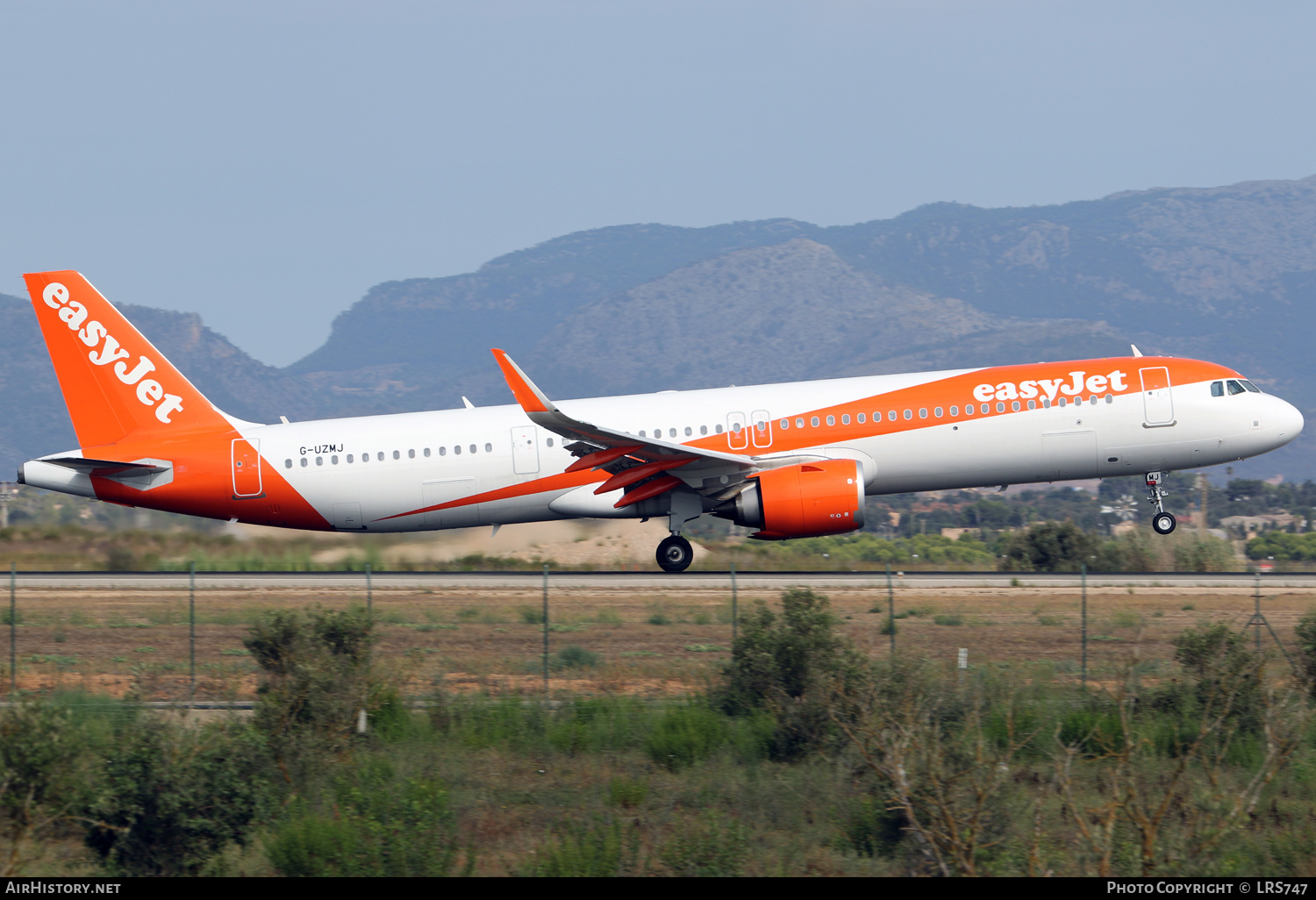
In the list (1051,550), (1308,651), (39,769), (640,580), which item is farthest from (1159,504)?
(39,769)

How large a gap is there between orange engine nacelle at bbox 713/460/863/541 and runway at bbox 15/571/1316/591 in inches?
53.4

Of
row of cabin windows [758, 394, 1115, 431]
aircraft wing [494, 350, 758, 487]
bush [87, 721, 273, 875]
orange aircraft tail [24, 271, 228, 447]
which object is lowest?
bush [87, 721, 273, 875]

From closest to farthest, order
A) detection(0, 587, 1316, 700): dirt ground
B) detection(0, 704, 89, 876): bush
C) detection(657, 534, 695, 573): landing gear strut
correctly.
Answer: detection(0, 704, 89, 876): bush
detection(0, 587, 1316, 700): dirt ground
detection(657, 534, 695, 573): landing gear strut

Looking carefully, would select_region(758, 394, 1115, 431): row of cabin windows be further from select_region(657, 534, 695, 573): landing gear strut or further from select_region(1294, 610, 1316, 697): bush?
select_region(1294, 610, 1316, 697): bush

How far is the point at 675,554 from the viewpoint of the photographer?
27.4 m

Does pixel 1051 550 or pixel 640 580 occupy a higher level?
pixel 1051 550

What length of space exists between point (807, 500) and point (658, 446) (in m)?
3.20

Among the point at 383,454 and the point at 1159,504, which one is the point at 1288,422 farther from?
the point at 383,454

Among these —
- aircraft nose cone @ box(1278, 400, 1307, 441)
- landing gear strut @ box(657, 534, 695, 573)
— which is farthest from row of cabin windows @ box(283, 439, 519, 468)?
aircraft nose cone @ box(1278, 400, 1307, 441)

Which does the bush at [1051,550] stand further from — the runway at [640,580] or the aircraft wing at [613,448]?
the aircraft wing at [613,448]

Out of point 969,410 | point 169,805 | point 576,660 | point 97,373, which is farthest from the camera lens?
point 97,373

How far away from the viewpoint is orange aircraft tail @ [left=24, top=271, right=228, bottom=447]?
27.2m
